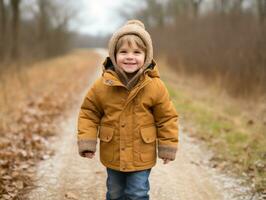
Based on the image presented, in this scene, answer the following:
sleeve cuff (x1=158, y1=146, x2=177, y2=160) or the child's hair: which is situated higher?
the child's hair

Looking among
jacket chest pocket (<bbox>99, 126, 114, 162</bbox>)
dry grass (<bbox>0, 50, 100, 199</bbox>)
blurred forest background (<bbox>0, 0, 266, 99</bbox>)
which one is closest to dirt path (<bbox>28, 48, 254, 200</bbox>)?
dry grass (<bbox>0, 50, 100, 199</bbox>)

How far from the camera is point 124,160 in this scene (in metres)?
3.17

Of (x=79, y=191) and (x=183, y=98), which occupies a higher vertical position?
(x=183, y=98)

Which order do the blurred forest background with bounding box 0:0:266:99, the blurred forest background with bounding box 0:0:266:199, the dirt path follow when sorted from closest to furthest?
the dirt path
the blurred forest background with bounding box 0:0:266:199
the blurred forest background with bounding box 0:0:266:99

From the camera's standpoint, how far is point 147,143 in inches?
126

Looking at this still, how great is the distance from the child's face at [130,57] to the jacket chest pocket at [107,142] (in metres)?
0.49

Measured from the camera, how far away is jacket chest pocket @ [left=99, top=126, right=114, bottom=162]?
3.20 meters

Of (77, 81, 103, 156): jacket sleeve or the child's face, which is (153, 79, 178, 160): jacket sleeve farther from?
(77, 81, 103, 156): jacket sleeve

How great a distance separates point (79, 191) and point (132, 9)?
143ft

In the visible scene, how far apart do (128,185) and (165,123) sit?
1.92 ft

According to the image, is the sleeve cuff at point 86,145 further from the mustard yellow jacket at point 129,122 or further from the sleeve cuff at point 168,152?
the sleeve cuff at point 168,152

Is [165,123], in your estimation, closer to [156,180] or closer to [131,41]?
A: [131,41]

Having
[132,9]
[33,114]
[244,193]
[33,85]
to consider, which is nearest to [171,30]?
[33,85]

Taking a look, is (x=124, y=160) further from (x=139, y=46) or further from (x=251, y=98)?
(x=251, y=98)
